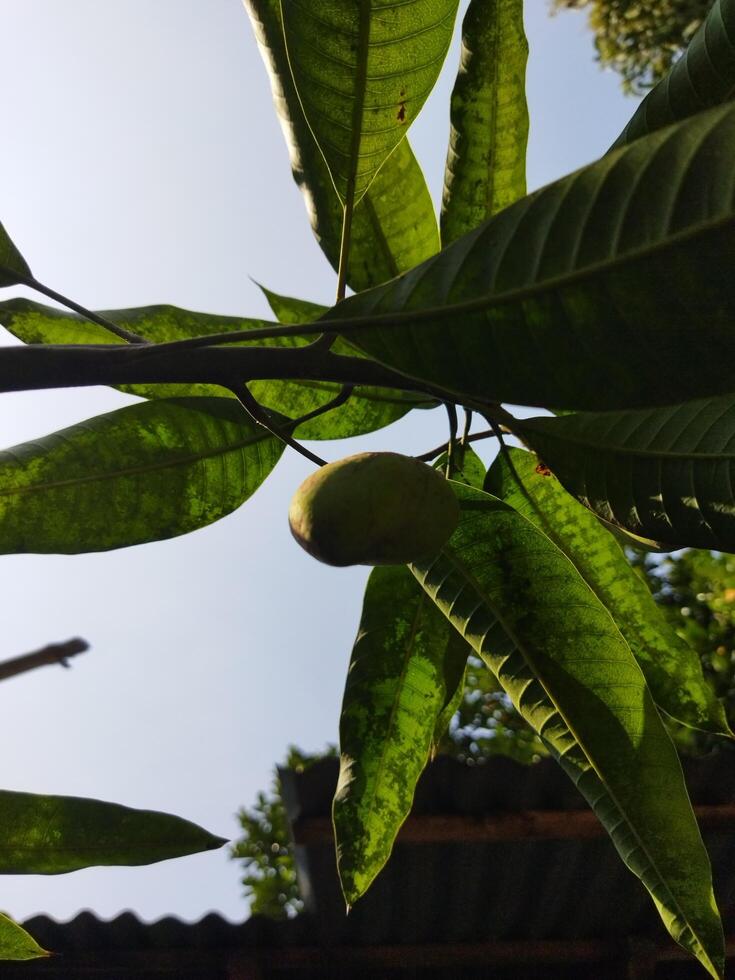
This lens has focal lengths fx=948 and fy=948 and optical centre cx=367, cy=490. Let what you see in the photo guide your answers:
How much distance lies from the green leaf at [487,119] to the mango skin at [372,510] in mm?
394

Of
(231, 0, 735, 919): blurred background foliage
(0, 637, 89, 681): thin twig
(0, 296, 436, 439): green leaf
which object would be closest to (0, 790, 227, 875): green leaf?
(0, 637, 89, 681): thin twig

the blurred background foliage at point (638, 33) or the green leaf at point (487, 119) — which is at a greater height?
the blurred background foliage at point (638, 33)

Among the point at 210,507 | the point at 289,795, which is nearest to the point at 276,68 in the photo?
the point at 210,507

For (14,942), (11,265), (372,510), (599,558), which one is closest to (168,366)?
(372,510)

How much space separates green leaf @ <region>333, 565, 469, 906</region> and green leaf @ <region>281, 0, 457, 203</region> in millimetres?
574

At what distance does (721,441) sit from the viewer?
85 cm

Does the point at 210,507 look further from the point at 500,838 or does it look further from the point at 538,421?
the point at 500,838

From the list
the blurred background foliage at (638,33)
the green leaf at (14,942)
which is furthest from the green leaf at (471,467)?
the blurred background foliage at (638,33)

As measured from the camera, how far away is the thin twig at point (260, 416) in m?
0.80

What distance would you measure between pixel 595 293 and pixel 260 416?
369 mm

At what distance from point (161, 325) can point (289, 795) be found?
119 centimetres

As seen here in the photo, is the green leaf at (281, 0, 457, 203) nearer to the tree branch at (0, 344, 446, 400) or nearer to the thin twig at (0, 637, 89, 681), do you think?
the tree branch at (0, 344, 446, 400)

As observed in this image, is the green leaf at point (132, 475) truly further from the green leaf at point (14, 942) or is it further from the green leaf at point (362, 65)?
the green leaf at point (14, 942)

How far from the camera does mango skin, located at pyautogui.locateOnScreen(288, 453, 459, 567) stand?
915 mm
